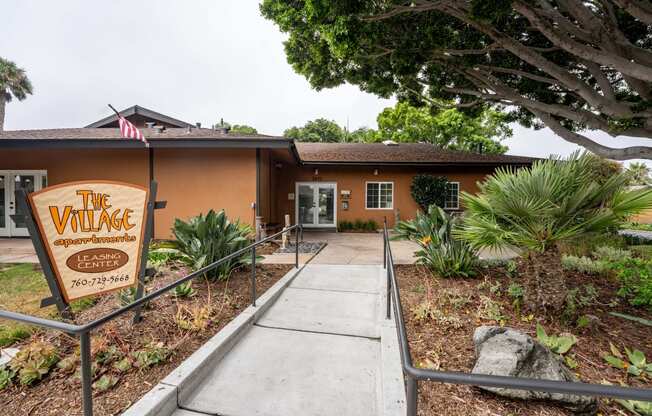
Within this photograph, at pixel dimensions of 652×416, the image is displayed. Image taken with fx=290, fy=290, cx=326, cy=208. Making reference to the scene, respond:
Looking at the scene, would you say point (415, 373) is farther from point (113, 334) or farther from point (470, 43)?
point (470, 43)

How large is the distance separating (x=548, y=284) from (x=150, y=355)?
14.2 feet

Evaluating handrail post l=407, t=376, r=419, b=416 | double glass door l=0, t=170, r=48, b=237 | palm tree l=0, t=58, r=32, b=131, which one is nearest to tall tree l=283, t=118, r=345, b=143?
palm tree l=0, t=58, r=32, b=131

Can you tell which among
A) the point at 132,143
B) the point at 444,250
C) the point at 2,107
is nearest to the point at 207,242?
the point at 444,250

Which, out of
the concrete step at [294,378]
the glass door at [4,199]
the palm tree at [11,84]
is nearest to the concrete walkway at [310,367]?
the concrete step at [294,378]

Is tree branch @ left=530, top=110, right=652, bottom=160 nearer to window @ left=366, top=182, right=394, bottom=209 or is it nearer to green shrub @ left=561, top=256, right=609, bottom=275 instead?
green shrub @ left=561, top=256, right=609, bottom=275

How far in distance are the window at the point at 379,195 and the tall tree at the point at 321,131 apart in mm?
23374

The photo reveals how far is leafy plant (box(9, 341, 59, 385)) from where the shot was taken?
2496 mm

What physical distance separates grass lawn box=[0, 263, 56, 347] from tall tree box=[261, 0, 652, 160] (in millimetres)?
6307

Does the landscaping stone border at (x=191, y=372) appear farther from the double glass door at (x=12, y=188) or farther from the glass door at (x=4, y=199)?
the glass door at (x=4, y=199)

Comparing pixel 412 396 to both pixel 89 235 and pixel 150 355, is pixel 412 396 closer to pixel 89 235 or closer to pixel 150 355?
pixel 150 355

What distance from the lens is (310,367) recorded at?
9.41 feet

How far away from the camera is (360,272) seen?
5930 millimetres

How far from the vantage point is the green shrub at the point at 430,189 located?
40.8ft

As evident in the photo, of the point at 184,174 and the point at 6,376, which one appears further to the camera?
the point at 184,174
